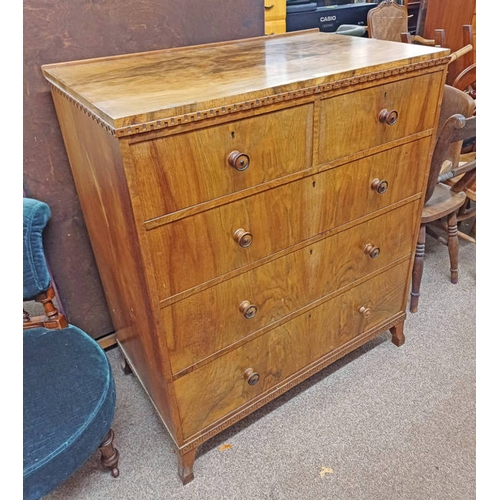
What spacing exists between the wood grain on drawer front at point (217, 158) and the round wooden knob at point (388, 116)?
0.82 ft

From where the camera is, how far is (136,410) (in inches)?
62.2

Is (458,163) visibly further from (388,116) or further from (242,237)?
(242,237)

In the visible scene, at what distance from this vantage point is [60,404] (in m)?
1.09

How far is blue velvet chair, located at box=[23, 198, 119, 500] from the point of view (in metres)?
1.00

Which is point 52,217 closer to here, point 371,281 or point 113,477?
point 113,477

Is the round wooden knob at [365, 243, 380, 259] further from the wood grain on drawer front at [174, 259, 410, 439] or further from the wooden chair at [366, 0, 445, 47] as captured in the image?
the wooden chair at [366, 0, 445, 47]

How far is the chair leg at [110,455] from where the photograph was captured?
1306 millimetres

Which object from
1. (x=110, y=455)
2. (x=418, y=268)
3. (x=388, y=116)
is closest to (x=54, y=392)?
(x=110, y=455)

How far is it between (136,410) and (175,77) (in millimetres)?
1142

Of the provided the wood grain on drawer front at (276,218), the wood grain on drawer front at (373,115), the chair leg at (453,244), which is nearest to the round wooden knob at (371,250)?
the wood grain on drawer front at (276,218)

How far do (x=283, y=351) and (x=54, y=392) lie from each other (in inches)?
26.3

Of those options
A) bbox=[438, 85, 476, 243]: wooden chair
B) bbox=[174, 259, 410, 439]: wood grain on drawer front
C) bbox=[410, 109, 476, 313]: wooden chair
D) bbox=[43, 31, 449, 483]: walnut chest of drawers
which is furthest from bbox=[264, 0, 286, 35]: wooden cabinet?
bbox=[174, 259, 410, 439]: wood grain on drawer front
